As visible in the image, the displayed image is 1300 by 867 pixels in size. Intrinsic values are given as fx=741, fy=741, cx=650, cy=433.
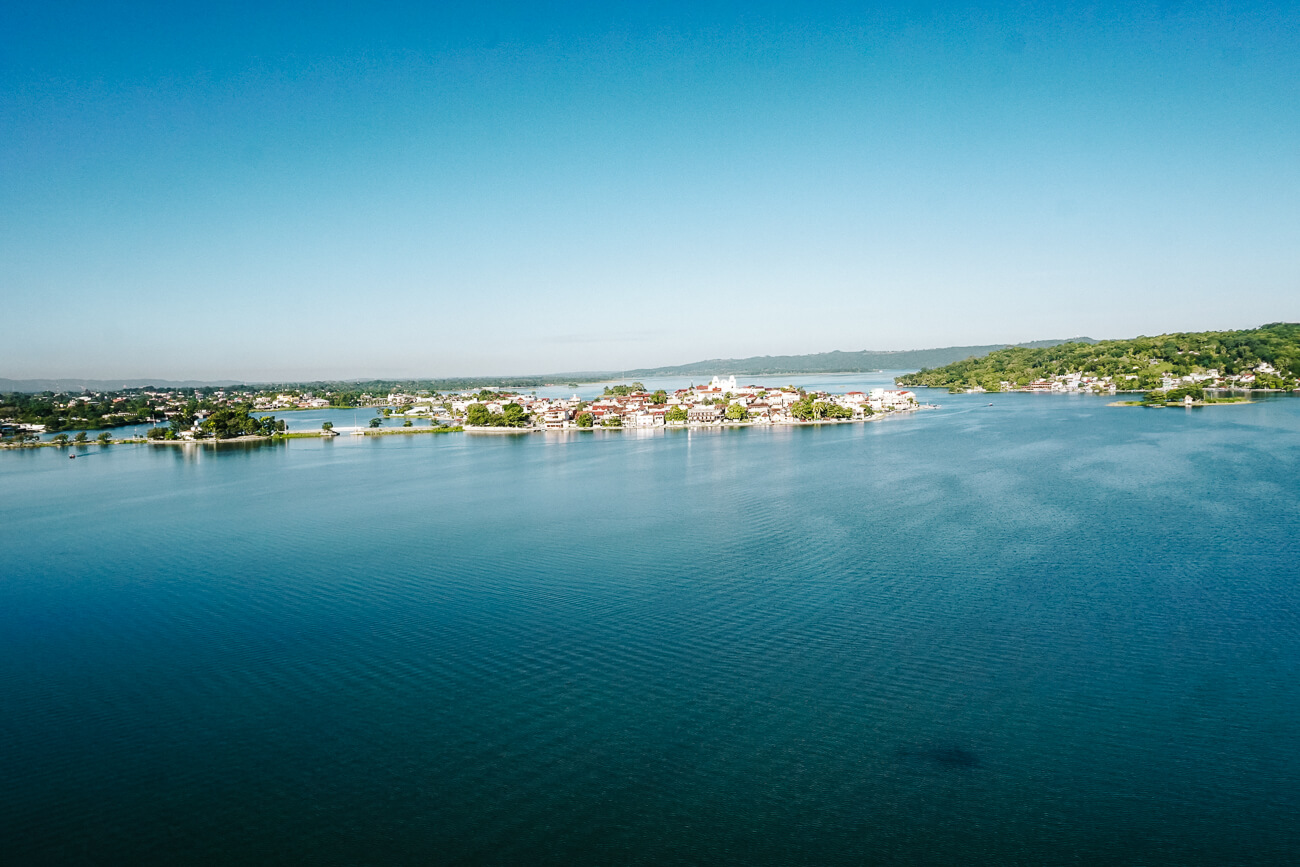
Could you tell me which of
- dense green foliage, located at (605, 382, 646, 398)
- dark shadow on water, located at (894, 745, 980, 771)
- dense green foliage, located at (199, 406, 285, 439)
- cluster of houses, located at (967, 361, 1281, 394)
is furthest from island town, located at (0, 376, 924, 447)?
dark shadow on water, located at (894, 745, 980, 771)

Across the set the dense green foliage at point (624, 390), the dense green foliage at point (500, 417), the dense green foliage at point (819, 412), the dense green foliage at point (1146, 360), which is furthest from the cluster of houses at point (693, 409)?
the dense green foliage at point (1146, 360)

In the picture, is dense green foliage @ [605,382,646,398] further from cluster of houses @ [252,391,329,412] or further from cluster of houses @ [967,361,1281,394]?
cluster of houses @ [967,361,1281,394]

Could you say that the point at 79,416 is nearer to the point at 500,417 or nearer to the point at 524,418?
the point at 500,417

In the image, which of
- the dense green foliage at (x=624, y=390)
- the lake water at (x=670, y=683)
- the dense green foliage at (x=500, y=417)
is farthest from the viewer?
the dense green foliage at (x=624, y=390)

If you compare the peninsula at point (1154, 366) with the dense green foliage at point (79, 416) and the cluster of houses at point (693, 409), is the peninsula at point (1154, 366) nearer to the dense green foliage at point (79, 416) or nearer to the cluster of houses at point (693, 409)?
the cluster of houses at point (693, 409)

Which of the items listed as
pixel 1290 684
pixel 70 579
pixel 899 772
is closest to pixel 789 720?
pixel 899 772

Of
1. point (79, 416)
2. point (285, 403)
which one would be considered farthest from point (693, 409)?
point (285, 403)
